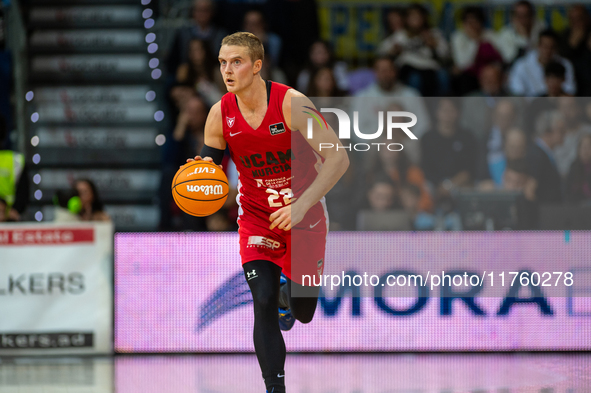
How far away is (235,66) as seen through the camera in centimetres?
464

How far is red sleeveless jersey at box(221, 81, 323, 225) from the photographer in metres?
4.82

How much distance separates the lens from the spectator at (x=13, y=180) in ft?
26.9

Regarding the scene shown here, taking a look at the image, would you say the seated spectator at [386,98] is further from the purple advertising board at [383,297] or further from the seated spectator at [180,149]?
the seated spectator at [180,149]

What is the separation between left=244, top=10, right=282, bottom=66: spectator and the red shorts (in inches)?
182

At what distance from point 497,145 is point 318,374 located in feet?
10.00

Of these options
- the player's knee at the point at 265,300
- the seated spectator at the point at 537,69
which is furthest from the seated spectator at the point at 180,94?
the player's knee at the point at 265,300

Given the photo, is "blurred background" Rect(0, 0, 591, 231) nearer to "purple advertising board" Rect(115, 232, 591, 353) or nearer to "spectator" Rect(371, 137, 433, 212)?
"spectator" Rect(371, 137, 433, 212)

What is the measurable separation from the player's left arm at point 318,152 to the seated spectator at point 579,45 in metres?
5.49

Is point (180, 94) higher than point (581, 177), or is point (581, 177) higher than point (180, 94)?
point (180, 94)

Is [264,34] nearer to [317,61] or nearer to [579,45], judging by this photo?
[317,61]

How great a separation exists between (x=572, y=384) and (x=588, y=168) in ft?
8.74

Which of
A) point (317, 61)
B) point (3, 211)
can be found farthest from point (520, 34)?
point (3, 211)

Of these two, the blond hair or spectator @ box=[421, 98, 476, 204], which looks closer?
the blond hair

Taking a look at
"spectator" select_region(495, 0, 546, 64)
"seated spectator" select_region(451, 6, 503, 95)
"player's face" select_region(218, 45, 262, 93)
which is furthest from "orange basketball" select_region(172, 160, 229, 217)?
"spectator" select_region(495, 0, 546, 64)
